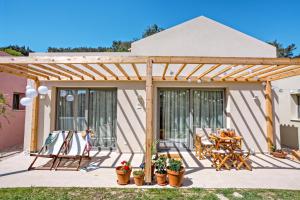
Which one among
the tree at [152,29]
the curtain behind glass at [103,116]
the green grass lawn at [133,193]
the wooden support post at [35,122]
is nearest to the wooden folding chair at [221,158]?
the green grass lawn at [133,193]

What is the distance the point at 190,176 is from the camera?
15.4 feet

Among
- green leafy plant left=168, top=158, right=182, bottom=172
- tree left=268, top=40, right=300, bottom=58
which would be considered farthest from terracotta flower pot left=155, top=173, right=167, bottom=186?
tree left=268, top=40, right=300, bottom=58

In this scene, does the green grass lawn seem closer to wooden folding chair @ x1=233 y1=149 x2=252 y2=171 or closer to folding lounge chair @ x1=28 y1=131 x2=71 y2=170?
wooden folding chair @ x1=233 y1=149 x2=252 y2=171

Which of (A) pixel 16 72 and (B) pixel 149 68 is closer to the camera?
(B) pixel 149 68

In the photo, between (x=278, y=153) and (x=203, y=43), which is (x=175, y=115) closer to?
(x=203, y=43)

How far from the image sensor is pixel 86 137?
5.87 m

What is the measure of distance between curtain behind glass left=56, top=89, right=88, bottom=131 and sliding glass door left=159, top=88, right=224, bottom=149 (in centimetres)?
330

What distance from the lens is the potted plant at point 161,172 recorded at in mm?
4129

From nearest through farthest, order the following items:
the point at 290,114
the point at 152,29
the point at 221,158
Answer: the point at 221,158
the point at 290,114
the point at 152,29

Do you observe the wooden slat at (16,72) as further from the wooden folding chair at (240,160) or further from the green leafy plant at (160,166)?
the wooden folding chair at (240,160)

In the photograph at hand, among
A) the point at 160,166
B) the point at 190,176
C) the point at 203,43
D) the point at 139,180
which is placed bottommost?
the point at 190,176

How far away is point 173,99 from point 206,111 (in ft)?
4.94

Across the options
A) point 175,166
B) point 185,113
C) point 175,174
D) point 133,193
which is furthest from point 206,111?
point 133,193

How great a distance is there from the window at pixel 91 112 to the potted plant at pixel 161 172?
3.76m
